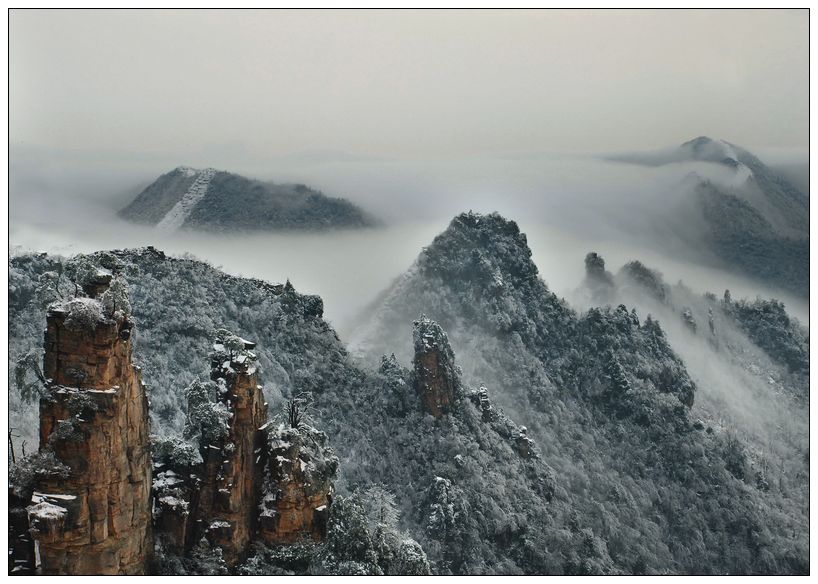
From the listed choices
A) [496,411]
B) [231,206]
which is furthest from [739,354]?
[231,206]

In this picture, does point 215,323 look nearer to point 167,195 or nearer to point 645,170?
point 167,195

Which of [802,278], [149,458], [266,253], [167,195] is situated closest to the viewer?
[149,458]

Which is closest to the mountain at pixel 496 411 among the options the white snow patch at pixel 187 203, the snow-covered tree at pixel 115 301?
the white snow patch at pixel 187 203

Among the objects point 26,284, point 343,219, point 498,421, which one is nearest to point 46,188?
point 26,284

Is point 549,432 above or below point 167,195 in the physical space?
below

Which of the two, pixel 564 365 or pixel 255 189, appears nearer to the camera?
pixel 255 189

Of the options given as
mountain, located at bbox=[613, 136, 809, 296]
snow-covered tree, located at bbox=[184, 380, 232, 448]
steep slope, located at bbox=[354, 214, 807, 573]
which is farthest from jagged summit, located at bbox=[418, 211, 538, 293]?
snow-covered tree, located at bbox=[184, 380, 232, 448]

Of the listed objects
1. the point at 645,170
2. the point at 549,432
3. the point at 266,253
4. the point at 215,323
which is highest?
the point at 645,170
